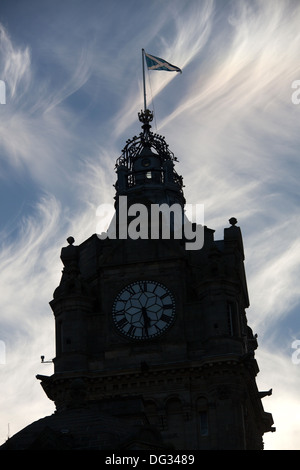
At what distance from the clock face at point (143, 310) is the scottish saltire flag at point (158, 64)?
66.2 feet

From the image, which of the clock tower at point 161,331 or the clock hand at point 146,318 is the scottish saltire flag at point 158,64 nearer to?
the clock tower at point 161,331

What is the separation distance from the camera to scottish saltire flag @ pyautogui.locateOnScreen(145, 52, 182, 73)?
110 m

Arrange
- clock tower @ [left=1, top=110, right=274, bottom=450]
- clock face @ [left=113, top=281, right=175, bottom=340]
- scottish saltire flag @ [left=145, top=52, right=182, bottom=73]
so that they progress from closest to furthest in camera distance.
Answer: clock tower @ [left=1, top=110, right=274, bottom=450] → clock face @ [left=113, top=281, right=175, bottom=340] → scottish saltire flag @ [left=145, top=52, right=182, bottom=73]

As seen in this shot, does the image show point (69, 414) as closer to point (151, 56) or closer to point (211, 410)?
point (211, 410)

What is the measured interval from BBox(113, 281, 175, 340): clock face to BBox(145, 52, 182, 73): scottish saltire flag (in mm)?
20171

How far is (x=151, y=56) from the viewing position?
111 meters

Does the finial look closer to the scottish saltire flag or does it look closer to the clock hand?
the clock hand

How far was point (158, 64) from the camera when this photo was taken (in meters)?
111

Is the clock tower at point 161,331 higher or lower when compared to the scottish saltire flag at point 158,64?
lower

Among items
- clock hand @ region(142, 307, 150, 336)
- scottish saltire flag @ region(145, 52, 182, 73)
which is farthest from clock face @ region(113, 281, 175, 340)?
scottish saltire flag @ region(145, 52, 182, 73)

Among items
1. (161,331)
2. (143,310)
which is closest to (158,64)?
(143,310)

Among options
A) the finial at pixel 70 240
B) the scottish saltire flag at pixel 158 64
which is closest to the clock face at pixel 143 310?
the finial at pixel 70 240

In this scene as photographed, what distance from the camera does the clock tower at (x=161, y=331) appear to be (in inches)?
3622
